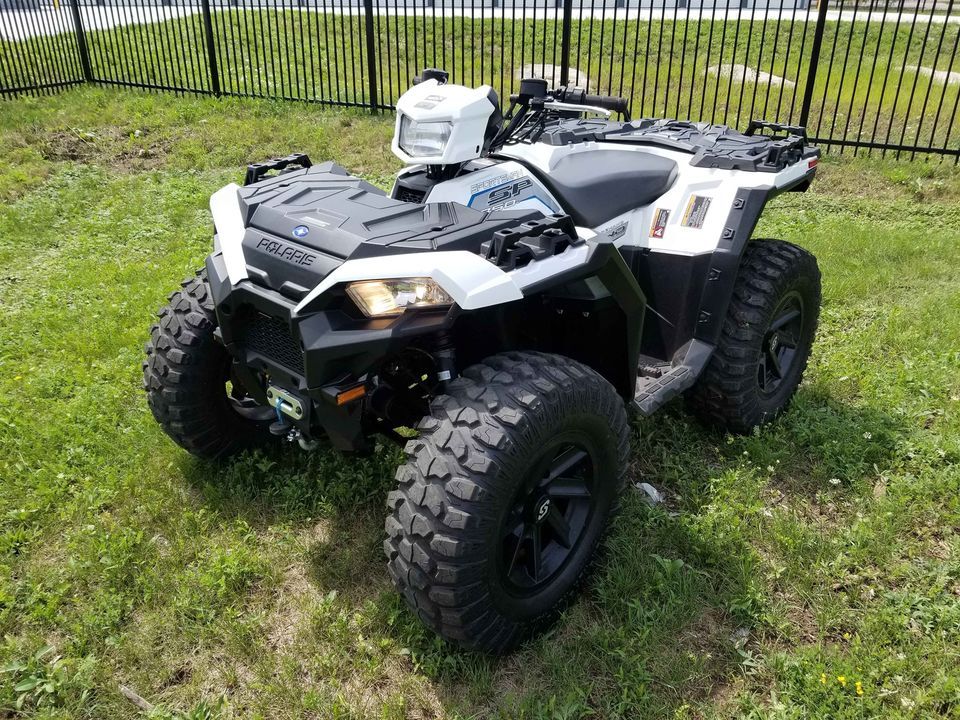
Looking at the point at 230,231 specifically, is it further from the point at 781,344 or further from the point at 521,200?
the point at 781,344

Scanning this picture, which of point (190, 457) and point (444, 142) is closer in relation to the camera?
point (444, 142)

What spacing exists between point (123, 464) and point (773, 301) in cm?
315

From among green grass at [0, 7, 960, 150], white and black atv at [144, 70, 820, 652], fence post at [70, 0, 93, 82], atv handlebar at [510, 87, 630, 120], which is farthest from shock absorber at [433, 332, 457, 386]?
fence post at [70, 0, 93, 82]

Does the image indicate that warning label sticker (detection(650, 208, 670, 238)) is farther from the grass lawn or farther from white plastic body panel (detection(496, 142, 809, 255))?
the grass lawn

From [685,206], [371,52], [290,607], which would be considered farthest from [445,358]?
[371,52]

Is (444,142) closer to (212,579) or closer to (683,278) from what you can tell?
(683,278)

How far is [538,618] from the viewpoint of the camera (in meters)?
2.83

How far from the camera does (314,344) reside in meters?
2.39

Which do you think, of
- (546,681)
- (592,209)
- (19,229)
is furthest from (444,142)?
(19,229)

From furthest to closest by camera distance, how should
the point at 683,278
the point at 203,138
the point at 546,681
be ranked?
the point at 203,138 < the point at 683,278 < the point at 546,681

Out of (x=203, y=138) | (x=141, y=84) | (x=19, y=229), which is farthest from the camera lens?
(x=141, y=84)

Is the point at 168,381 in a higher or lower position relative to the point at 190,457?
higher

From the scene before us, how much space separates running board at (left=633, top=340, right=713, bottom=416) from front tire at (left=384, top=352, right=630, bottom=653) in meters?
0.53

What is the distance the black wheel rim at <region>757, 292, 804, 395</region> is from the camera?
4062mm
